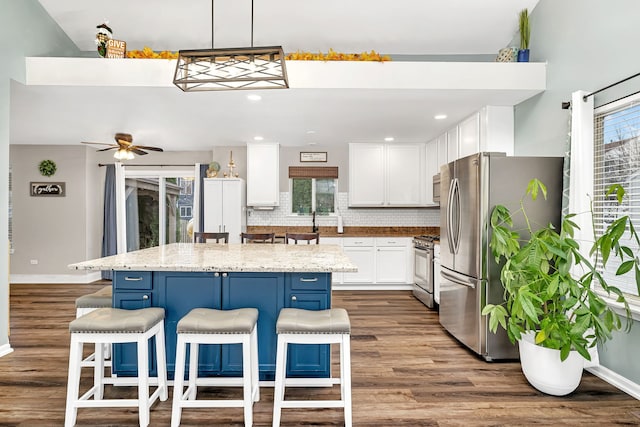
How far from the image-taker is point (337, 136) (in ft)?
18.5

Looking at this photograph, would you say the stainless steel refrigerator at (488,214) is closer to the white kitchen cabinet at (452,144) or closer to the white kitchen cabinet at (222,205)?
the white kitchen cabinet at (452,144)

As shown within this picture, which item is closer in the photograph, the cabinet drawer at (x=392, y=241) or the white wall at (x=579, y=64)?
the white wall at (x=579, y=64)

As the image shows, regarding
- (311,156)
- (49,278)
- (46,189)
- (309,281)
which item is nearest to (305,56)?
(309,281)

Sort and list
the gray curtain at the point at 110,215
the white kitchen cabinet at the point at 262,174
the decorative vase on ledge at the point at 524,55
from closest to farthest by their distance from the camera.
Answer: the decorative vase on ledge at the point at 524,55, the white kitchen cabinet at the point at 262,174, the gray curtain at the point at 110,215

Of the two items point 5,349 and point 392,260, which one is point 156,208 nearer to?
point 5,349

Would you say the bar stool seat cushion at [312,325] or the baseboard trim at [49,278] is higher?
the bar stool seat cushion at [312,325]

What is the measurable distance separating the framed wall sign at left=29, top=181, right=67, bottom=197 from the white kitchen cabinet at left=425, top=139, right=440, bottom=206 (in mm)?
6198

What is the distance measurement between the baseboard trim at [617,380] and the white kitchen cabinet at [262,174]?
4514mm

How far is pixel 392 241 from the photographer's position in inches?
235

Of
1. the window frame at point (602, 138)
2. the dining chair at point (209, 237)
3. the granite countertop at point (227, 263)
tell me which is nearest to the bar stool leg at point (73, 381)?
the granite countertop at point (227, 263)

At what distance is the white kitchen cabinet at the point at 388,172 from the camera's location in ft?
20.3

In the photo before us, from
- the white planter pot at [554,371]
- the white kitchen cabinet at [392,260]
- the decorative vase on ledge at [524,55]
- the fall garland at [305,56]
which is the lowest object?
the white planter pot at [554,371]

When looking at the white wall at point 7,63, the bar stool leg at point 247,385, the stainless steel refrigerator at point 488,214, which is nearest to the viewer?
the bar stool leg at point 247,385

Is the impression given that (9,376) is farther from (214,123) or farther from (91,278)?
(91,278)
